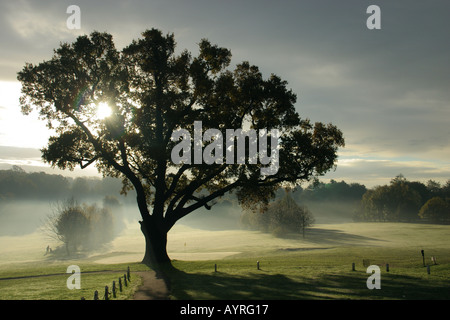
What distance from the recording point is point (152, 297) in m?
16.4

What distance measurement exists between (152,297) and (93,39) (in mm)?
22429

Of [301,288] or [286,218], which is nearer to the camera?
[301,288]

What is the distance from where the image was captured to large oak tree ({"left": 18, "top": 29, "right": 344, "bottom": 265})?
27.1 meters

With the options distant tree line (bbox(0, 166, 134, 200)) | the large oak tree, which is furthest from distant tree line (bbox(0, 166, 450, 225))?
the large oak tree

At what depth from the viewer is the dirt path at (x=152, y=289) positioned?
1636 centimetres

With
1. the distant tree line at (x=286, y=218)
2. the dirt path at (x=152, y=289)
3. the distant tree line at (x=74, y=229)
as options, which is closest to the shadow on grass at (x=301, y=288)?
the dirt path at (x=152, y=289)

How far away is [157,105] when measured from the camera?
28.0 metres

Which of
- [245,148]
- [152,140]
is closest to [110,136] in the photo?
[152,140]

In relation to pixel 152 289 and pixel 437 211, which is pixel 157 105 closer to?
pixel 152 289

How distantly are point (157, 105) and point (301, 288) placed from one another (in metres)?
19.3

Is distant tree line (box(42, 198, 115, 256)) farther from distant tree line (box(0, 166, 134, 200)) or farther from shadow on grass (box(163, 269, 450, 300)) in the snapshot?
distant tree line (box(0, 166, 134, 200))

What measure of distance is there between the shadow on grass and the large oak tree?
945 cm

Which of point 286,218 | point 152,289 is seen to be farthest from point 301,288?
point 286,218
